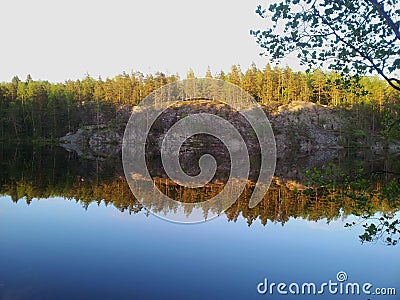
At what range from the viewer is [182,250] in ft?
53.2

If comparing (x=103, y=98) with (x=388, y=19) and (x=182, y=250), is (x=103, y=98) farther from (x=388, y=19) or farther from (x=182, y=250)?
(x=388, y=19)

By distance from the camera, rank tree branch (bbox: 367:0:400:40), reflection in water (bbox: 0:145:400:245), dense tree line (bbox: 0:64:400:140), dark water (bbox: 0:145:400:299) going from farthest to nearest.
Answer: dense tree line (bbox: 0:64:400:140) < reflection in water (bbox: 0:145:400:245) < dark water (bbox: 0:145:400:299) < tree branch (bbox: 367:0:400:40)

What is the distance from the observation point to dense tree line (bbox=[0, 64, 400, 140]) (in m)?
85.4

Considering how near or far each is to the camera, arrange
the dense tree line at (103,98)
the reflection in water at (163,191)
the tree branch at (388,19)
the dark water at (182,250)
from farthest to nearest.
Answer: the dense tree line at (103,98), the reflection in water at (163,191), the dark water at (182,250), the tree branch at (388,19)

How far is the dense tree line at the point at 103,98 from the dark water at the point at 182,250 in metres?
64.7

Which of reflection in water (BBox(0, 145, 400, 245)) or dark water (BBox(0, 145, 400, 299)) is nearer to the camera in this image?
dark water (BBox(0, 145, 400, 299))

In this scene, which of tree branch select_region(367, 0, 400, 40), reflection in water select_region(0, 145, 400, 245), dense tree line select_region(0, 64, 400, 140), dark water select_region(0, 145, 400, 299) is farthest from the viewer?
dense tree line select_region(0, 64, 400, 140)

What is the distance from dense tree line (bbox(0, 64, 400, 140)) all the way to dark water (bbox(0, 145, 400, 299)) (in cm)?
6467

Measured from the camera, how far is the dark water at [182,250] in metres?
12.1

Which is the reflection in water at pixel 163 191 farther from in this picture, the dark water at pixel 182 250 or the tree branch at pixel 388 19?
the tree branch at pixel 388 19

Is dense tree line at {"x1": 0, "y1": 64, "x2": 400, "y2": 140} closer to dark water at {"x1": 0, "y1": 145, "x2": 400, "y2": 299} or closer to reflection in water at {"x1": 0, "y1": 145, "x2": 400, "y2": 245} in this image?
reflection in water at {"x1": 0, "y1": 145, "x2": 400, "y2": 245}

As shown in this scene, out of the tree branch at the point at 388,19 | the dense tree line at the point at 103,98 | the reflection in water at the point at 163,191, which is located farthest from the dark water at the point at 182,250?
the dense tree line at the point at 103,98

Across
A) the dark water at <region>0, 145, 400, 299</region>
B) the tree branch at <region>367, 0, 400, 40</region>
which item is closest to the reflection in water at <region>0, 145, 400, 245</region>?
the dark water at <region>0, 145, 400, 299</region>

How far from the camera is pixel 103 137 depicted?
83062 mm
